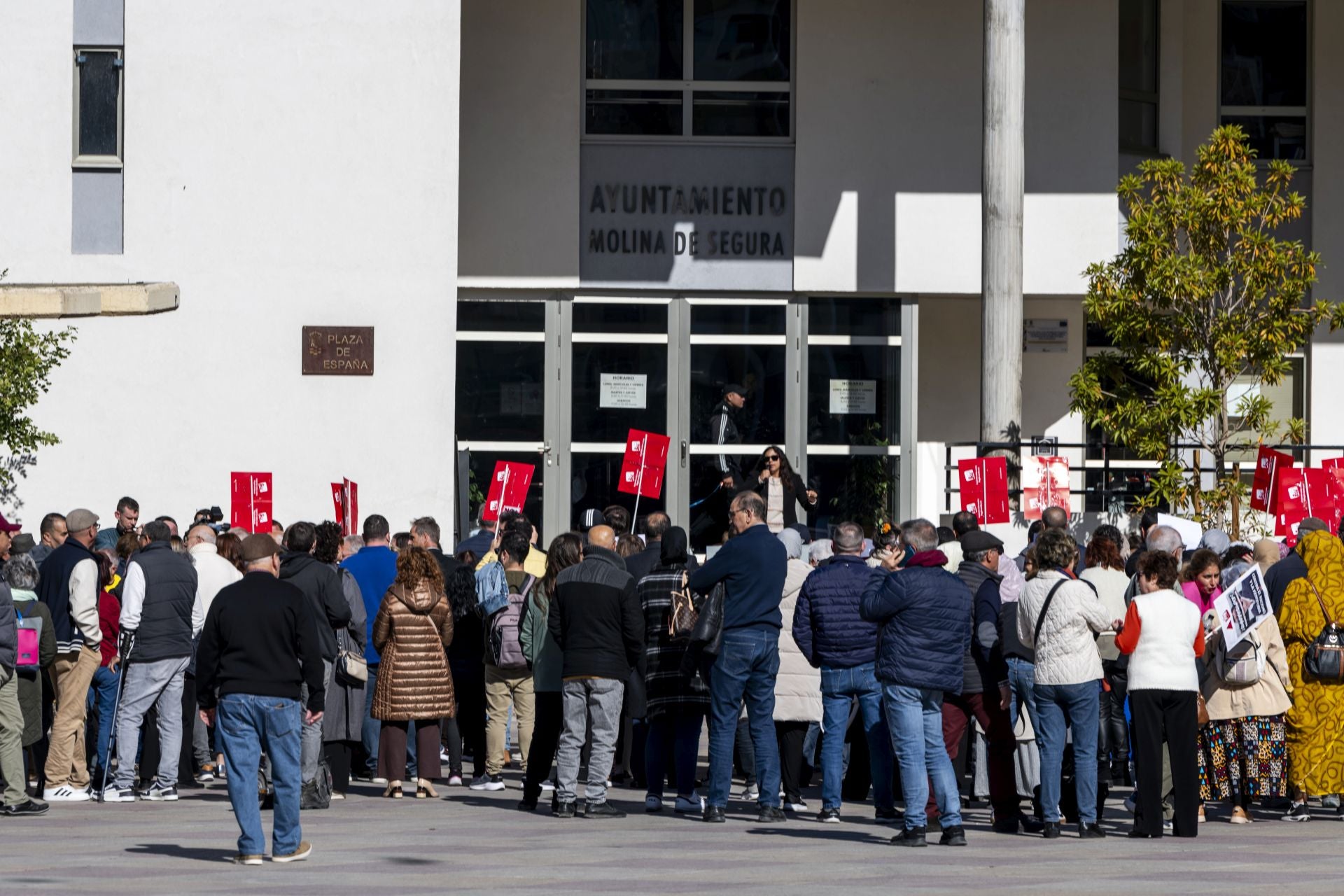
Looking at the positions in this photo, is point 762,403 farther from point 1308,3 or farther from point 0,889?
point 0,889

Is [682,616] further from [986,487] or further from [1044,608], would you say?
[986,487]

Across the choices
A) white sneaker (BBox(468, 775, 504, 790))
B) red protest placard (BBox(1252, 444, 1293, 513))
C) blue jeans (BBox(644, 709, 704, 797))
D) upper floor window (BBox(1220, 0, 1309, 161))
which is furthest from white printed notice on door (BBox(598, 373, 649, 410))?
blue jeans (BBox(644, 709, 704, 797))

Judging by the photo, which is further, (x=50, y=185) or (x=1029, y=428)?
(x=1029, y=428)

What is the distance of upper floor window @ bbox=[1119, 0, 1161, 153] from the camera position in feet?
82.6

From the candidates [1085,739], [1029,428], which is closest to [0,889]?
[1085,739]

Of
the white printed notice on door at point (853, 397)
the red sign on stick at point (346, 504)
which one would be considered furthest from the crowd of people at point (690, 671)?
the white printed notice on door at point (853, 397)

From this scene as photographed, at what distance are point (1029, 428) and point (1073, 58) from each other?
15.0ft

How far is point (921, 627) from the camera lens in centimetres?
1169

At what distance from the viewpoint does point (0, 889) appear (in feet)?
32.3

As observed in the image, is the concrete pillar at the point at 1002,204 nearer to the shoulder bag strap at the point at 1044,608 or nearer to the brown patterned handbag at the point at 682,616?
the brown patterned handbag at the point at 682,616

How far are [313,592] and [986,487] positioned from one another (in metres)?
8.71

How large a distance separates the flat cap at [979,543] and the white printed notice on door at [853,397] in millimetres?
11706

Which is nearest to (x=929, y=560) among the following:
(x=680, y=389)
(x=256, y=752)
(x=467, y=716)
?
(x=256, y=752)

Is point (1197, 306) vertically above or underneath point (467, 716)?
above
